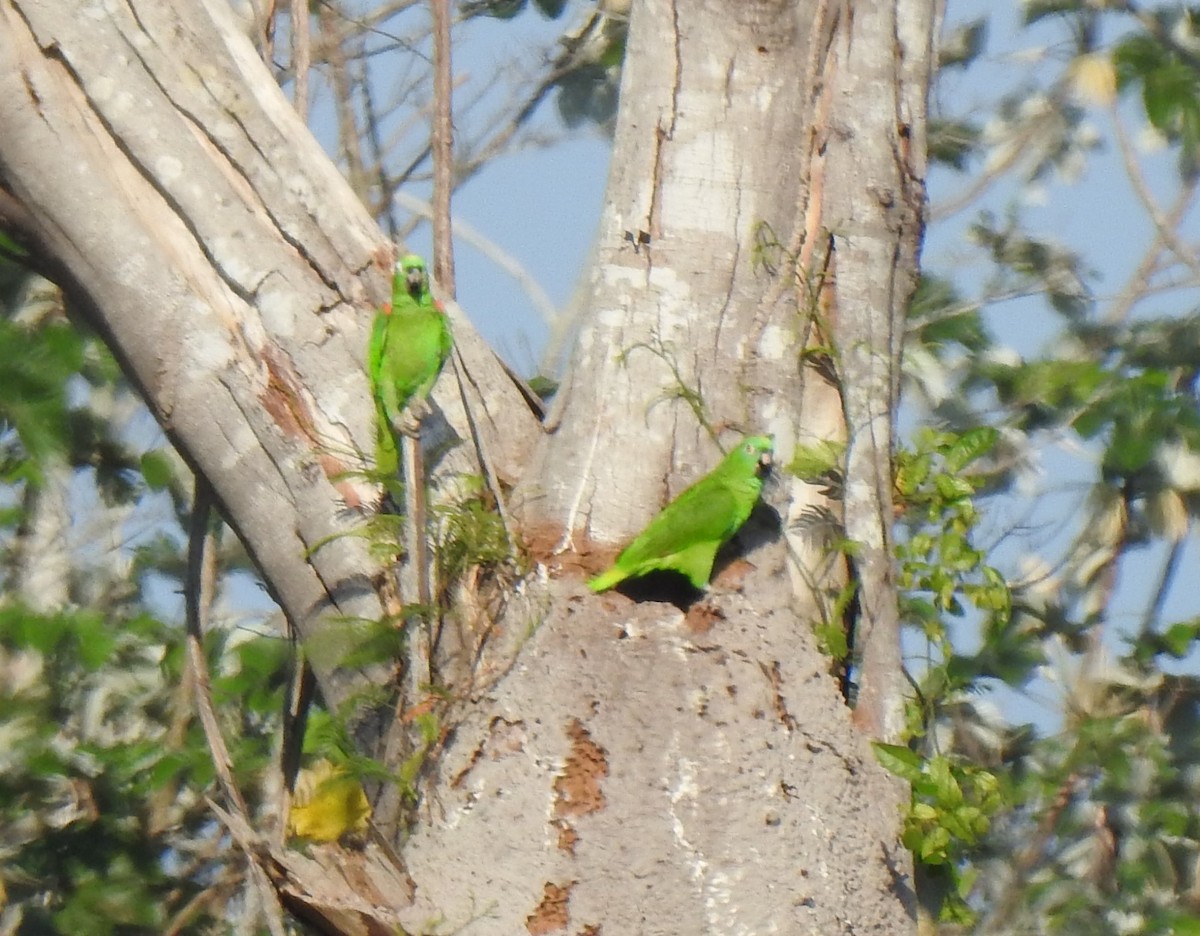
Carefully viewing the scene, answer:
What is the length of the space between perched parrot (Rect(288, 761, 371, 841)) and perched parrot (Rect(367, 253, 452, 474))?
530 millimetres

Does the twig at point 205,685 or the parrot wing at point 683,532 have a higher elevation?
the parrot wing at point 683,532

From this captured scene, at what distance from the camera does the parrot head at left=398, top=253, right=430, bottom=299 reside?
2.69m

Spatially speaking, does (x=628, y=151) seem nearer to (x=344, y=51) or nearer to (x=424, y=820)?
(x=424, y=820)

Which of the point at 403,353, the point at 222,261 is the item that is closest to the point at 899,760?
the point at 403,353

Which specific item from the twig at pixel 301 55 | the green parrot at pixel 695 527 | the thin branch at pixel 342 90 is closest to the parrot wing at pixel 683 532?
the green parrot at pixel 695 527

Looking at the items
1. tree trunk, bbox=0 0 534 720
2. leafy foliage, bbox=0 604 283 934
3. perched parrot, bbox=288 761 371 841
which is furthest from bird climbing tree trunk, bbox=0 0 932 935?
leafy foliage, bbox=0 604 283 934

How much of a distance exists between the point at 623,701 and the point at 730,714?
0.17 m

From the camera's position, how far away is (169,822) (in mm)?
5016

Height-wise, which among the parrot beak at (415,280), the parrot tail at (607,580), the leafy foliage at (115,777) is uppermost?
the parrot beak at (415,280)

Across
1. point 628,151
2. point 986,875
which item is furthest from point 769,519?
point 986,875

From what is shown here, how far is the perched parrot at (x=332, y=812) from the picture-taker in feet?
8.43

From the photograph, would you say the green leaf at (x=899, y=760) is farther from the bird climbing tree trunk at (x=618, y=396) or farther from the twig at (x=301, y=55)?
the twig at (x=301, y=55)

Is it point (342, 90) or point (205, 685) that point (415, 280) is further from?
point (342, 90)

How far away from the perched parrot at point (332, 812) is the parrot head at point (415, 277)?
2.67 ft
